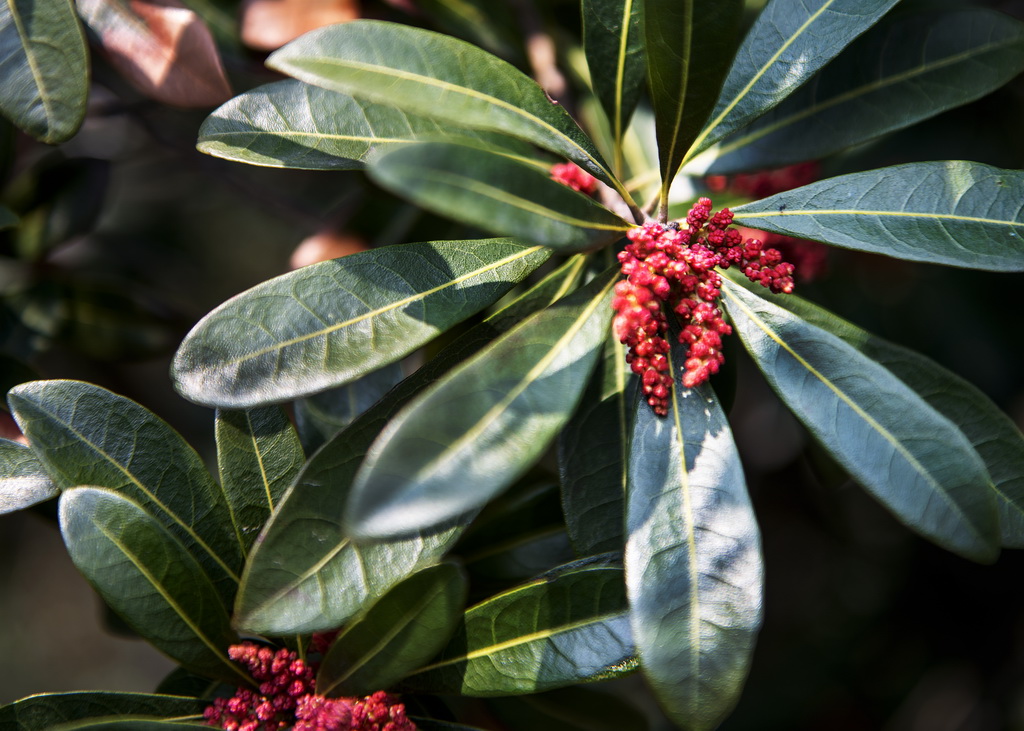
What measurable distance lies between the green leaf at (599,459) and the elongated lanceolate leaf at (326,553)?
165 mm

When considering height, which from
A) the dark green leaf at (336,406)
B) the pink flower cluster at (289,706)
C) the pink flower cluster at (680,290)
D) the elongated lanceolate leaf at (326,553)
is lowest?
the pink flower cluster at (289,706)

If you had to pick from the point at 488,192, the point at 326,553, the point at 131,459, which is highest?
the point at 488,192

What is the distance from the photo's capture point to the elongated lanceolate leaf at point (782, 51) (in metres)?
0.91

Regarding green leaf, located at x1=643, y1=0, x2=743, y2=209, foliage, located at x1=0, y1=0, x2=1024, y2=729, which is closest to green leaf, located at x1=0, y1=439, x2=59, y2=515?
foliage, located at x1=0, y1=0, x2=1024, y2=729

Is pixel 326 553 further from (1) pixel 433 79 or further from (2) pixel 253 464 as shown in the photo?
(1) pixel 433 79

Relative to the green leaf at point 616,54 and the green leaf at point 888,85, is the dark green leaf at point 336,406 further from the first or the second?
the green leaf at point 888,85

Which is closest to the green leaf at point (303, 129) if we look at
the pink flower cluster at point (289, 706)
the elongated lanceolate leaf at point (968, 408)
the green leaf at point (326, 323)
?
the green leaf at point (326, 323)

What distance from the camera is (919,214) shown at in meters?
0.86

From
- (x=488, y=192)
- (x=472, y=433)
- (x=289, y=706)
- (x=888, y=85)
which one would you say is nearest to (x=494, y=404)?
(x=472, y=433)

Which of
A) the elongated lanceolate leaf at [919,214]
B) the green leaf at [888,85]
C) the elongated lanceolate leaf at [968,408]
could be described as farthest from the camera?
the green leaf at [888,85]

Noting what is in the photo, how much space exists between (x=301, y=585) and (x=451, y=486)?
0.29 meters

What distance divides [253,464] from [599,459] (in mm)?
451

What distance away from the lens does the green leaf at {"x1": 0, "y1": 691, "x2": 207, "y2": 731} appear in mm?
853

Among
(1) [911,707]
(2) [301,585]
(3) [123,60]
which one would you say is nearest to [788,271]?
(2) [301,585]
